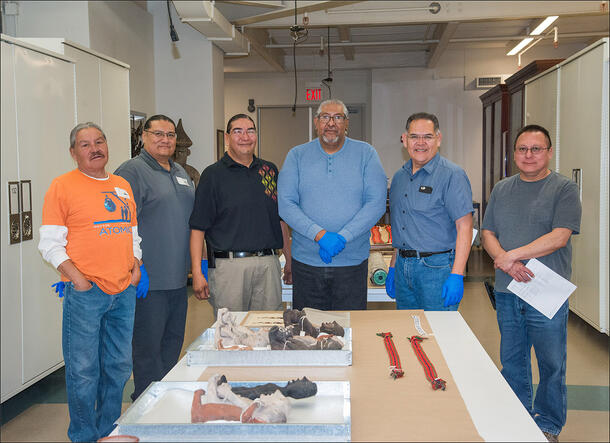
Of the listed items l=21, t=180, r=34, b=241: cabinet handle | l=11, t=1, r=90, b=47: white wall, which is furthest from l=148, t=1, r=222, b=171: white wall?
l=21, t=180, r=34, b=241: cabinet handle

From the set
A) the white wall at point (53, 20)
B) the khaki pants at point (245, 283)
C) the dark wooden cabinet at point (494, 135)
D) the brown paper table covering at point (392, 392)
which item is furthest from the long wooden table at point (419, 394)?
the dark wooden cabinet at point (494, 135)

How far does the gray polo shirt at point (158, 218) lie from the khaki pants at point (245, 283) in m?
0.22

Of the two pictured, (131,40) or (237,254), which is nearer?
(237,254)

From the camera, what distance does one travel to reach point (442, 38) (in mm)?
8359

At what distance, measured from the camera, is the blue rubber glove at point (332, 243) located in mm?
2490

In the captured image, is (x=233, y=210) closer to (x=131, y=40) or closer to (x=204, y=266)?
(x=204, y=266)

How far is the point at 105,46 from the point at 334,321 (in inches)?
175

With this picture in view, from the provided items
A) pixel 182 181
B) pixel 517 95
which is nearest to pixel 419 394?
pixel 182 181

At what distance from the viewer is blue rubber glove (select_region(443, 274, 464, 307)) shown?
2.54 metres

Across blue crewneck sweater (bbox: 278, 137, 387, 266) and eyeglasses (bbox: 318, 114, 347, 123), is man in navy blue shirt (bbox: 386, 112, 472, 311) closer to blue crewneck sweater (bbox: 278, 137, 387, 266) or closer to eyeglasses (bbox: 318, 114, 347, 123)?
blue crewneck sweater (bbox: 278, 137, 387, 266)

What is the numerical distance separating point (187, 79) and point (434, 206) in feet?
16.4

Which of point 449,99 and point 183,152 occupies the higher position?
point 449,99

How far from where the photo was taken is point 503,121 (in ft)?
23.7

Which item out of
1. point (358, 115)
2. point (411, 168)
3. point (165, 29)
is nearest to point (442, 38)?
point (358, 115)
